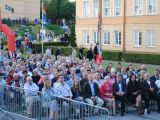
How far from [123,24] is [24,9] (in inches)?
2320

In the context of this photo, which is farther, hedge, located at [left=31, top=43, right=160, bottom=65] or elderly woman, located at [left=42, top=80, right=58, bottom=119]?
hedge, located at [left=31, top=43, right=160, bottom=65]

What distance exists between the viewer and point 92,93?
16.0m

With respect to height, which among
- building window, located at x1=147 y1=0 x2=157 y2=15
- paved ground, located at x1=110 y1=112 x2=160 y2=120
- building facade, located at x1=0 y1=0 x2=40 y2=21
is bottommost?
paved ground, located at x1=110 y1=112 x2=160 y2=120

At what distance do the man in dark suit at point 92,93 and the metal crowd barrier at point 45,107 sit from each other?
266 cm

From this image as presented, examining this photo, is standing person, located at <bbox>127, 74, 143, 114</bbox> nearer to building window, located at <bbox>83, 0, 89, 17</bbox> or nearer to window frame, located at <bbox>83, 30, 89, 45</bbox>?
window frame, located at <bbox>83, 30, 89, 45</bbox>

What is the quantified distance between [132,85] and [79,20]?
39117mm

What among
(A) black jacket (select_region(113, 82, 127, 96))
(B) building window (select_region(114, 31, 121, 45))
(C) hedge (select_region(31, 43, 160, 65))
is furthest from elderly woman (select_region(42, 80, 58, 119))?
(B) building window (select_region(114, 31, 121, 45))

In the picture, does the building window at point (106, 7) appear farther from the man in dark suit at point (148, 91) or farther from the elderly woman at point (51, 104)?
the elderly woman at point (51, 104)

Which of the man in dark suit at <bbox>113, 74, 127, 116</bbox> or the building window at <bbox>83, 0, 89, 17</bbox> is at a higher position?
the building window at <bbox>83, 0, 89, 17</bbox>

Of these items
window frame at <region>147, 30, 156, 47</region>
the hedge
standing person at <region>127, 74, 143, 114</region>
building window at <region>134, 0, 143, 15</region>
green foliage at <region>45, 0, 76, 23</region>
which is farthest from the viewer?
green foliage at <region>45, 0, 76, 23</region>

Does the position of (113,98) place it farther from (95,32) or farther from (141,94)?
(95,32)

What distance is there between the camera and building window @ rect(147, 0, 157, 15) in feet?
146

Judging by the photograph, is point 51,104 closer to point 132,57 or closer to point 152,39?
point 132,57

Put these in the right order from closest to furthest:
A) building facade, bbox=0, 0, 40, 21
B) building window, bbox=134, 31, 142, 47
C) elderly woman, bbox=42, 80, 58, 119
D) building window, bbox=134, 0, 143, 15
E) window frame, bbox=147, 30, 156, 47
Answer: elderly woman, bbox=42, 80, 58, 119 → window frame, bbox=147, 30, 156, 47 → building window, bbox=134, 0, 143, 15 → building window, bbox=134, 31, 142, 47 → building facade, bbox=0, 0, 40, 21
